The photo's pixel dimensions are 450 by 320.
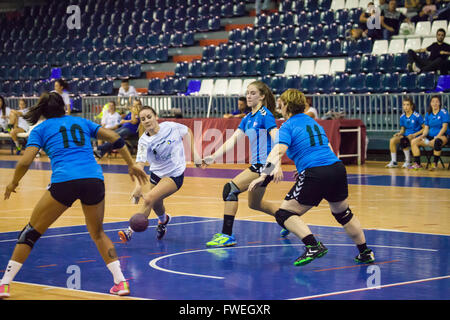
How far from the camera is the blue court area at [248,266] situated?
6.73 m

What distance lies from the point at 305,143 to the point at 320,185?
48 cm

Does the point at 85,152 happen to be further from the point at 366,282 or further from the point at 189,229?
the point at 189,229

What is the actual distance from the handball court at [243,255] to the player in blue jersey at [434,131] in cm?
416

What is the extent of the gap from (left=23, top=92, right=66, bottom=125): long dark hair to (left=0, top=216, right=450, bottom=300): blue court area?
1.53 meters

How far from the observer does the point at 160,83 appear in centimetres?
2812

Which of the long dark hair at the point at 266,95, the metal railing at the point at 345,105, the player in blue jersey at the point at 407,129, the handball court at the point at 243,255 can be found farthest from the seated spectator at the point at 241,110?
the long dark hair at the point at 266,95

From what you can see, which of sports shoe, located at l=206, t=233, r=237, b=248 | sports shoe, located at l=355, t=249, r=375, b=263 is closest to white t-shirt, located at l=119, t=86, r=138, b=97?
sports shoe, located at l=206, t=233, r=237, b=248

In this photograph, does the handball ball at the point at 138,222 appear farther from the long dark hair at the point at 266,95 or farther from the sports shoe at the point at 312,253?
the sports shoe at the point at 312,253

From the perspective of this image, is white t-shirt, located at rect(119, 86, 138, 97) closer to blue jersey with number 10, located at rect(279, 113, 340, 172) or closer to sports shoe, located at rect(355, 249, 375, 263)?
blue jersey with number 10, located at rect(279, 113, 340, 172)

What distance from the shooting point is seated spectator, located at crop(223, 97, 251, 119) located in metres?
20.2

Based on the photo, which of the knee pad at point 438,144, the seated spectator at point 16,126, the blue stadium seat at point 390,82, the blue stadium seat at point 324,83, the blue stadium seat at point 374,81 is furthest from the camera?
the seated spectator at point 16,126

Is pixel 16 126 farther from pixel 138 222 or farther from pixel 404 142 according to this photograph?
pixel 138 222

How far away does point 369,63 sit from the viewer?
2267 cm

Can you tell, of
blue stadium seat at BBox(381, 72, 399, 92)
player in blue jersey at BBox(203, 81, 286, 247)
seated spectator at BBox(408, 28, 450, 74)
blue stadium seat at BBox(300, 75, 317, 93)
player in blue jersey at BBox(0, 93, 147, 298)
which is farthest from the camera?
blue stadium seat at BBox(300, 75, 317, 93)
